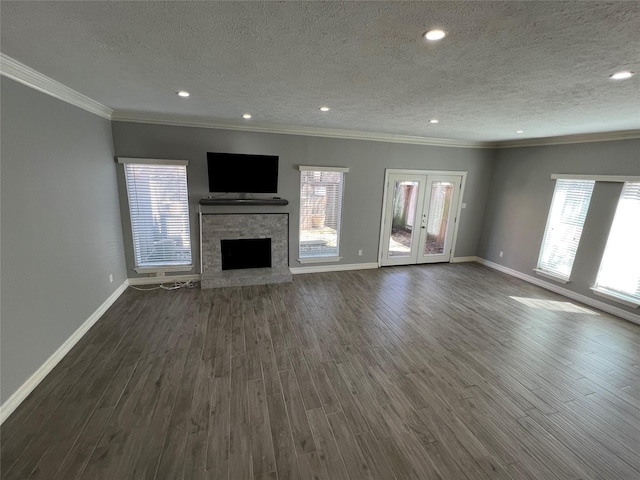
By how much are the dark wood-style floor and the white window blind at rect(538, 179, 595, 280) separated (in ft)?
3.57

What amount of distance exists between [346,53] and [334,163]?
3.39 metres

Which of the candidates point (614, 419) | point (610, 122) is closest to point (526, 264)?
point (610, 122)

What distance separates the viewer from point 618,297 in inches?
161

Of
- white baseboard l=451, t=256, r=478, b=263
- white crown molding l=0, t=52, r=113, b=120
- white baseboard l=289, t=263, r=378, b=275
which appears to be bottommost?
white baseboard l=289, t=263, r=378, b=275

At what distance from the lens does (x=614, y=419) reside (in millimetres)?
2299

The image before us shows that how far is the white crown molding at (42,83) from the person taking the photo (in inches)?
82.5

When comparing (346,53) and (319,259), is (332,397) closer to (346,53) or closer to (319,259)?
(346,53)

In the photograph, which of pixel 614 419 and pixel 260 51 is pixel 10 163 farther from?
pixel 614 419

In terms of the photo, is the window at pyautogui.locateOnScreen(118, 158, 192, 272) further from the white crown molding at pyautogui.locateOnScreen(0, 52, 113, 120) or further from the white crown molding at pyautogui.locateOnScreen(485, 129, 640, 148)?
the white crown molding at pyautogui.locateOnScreen(485, 129, 640, 148)

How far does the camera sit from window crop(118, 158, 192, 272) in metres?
4.34

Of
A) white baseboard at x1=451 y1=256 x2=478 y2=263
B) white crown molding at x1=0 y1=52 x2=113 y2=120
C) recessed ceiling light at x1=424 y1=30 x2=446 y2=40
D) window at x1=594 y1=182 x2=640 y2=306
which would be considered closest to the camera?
recessed ceiling light at x1=424 y1=30 x2=446 y2=40

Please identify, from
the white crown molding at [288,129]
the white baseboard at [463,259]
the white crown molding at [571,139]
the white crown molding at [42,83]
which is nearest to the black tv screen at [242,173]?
the white crown molding at [288,129]

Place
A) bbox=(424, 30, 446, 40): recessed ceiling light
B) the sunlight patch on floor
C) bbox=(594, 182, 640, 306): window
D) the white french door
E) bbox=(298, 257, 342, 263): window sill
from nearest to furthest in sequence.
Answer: bbox=(424, 30, 446, 40): recessed ceiling light → bbox=(594, 182, 640, 306): window → the sunlight patch on floor → bbox=(298, 257, 342, 263): window sill → the white french door

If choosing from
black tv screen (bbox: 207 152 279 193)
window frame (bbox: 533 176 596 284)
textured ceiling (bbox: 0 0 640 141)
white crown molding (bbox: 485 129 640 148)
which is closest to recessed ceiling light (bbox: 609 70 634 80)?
textured ceiling (bbox: 0 0 640 141)
